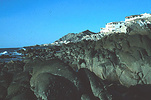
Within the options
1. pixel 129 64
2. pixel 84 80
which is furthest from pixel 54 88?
pixel 129 64

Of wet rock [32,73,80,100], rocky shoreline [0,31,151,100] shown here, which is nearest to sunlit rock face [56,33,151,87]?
rocky shoreline [0,31,151,100]

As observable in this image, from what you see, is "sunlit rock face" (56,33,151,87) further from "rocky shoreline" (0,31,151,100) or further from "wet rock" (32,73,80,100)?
"wet rock" (32,73,80,100)

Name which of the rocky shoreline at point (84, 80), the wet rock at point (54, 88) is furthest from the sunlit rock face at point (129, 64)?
the wet rock at point (54, 88)

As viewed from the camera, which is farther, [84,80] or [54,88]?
[84,80]

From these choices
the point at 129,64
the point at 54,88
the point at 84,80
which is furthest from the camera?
the point at 129,64

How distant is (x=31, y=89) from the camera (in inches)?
201

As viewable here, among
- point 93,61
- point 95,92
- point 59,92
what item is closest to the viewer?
point 59,92

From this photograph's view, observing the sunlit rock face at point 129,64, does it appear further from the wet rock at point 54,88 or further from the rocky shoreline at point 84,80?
the wet rock at point 54,88

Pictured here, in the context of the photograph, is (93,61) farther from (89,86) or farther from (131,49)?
(89,86)

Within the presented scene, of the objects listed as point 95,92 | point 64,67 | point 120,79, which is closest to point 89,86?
point 95,92

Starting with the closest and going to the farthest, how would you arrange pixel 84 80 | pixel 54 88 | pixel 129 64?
pixel 54 88 < pixel 84 80 < pixel 129 64

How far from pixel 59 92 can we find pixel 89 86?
4.05 feet

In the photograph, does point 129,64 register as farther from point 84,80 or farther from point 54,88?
point 54,88

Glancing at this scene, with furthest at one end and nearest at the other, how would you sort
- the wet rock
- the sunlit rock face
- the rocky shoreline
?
the sunlit rock face → the rocky shoreline → the wet rock
